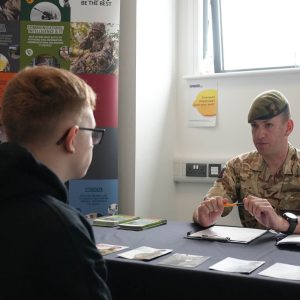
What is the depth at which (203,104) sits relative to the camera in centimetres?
315

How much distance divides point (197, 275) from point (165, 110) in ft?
6.56

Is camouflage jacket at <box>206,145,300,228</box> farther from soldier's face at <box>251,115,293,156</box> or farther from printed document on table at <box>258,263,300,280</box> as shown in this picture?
printed document on table at <box>258,263,300,280</box>

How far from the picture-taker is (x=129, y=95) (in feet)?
9.69

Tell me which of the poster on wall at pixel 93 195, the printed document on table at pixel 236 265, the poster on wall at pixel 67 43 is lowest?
the poster on wall at pixel 93 195

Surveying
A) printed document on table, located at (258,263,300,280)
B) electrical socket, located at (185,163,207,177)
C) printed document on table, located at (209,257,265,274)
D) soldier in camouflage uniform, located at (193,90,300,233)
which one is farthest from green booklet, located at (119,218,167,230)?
electrical socket, located at (185,163,207,177)

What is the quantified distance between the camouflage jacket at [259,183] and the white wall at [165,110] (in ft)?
1.95

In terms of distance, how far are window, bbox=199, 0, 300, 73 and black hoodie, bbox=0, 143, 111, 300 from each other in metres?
2.48

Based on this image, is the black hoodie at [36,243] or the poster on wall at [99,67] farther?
the poster on wall at [99,67]

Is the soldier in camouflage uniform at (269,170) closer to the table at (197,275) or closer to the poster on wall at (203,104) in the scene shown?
the table at (197,275)

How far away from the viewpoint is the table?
4.02ft

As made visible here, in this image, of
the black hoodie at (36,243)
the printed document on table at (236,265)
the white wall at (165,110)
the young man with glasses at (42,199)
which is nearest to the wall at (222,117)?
the white wall at (165,110)

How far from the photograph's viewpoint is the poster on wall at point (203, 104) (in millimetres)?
3105

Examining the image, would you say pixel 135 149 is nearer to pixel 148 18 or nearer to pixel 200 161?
pixel 200 161

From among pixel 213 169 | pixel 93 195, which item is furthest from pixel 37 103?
pixel 213 169
